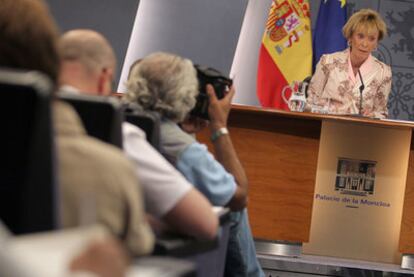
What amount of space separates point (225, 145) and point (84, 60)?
1473mm

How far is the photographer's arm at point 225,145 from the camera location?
332 cm

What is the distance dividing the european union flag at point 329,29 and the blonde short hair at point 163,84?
461 cm

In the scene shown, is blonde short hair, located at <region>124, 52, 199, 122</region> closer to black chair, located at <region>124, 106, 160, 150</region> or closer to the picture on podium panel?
black chair, located at <region>124, 106, 160, 150</region>

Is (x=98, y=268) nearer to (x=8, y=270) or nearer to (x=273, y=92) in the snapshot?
(x=8, y=270)

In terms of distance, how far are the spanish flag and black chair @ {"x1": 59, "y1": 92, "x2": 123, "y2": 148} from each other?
572 cm

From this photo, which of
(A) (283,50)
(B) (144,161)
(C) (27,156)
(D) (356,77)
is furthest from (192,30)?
(C) (27,156)

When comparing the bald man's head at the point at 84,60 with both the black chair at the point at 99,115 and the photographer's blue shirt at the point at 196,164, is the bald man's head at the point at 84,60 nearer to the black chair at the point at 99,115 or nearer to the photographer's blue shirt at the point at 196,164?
the black chair at the point at 99,115

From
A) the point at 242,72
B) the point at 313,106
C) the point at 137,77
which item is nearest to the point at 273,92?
the point at 242,72

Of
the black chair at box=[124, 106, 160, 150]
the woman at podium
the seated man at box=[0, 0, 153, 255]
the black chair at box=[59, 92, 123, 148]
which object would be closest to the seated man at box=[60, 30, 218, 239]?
the black chair at box=[124, 106, 160, 150]

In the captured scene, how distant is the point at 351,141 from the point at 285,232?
63 centimetres

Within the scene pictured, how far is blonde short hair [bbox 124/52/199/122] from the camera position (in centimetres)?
284

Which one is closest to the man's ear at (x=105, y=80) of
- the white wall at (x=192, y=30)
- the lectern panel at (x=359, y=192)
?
the lectern panel at (x=359, y=192)

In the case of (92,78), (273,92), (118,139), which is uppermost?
(273,92)

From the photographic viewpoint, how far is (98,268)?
85 centimetres
